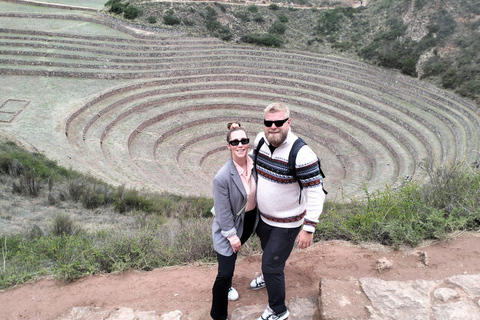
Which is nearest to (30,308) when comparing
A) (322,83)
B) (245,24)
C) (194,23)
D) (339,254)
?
(339,254)

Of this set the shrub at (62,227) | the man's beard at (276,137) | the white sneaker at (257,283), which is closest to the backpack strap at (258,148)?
the man's beard at (276,137)

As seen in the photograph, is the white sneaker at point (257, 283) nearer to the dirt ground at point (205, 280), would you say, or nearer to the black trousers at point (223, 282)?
the dirt ground at point (205, 280)

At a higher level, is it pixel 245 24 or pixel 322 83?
pixel 245 24

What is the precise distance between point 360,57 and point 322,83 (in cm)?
613

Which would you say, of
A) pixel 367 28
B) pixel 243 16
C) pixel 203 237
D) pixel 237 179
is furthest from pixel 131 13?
pixel 237 179

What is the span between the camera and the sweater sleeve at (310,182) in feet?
10.0

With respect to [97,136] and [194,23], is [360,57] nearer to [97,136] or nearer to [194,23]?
[194,23]

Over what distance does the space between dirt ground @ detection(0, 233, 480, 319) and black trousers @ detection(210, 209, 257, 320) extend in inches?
10.0

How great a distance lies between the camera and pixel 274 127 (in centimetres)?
312

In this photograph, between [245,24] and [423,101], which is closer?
[423,101]

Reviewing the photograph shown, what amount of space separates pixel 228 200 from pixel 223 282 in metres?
0.83

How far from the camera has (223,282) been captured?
3.41 metres

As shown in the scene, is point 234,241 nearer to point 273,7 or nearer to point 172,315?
point 172,315

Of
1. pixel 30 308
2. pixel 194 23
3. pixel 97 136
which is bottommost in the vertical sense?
pixel 97 136
